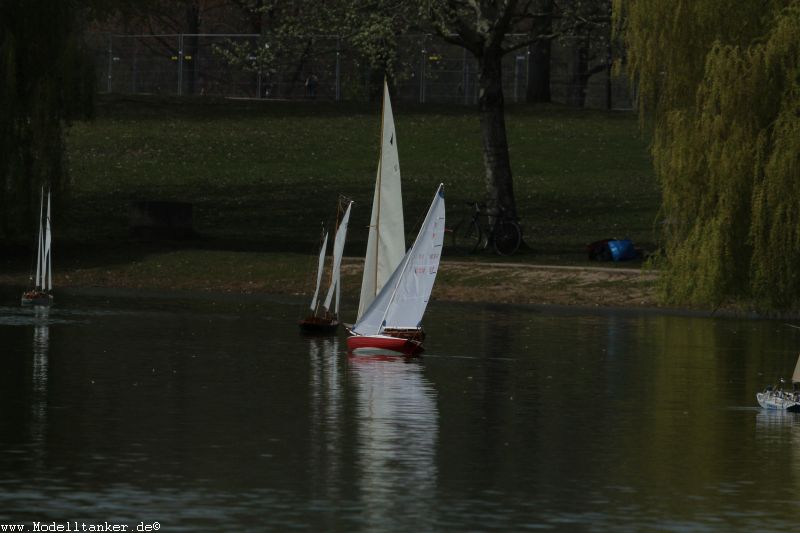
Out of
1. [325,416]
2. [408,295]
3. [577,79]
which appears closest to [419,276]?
[408,295]

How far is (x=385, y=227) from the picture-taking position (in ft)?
138

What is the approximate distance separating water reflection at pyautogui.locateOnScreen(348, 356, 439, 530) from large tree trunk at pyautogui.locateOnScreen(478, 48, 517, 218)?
2275cm

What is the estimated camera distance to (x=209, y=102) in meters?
93.9

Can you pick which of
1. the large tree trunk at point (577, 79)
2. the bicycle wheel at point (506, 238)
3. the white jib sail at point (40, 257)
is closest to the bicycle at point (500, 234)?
the bicycle wheel at point (506, 238)

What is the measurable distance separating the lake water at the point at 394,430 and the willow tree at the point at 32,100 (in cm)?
1415

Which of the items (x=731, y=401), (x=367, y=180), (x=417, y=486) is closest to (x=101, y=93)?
(x=367, y=180)

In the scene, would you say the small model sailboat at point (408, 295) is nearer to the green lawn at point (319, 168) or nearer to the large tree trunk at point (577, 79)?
the green lawn at point (319, 168)

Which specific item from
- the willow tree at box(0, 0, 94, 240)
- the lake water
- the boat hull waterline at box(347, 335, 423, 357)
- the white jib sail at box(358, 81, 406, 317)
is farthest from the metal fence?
the boat hull waterline at box(347, 335, 423, 357)

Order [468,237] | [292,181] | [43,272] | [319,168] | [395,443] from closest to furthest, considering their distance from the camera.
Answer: [395,443], [43,272], [468,237], [292,181], [319,168]

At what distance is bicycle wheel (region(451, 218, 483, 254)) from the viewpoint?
60.2 metres

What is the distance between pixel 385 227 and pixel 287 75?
60312mm

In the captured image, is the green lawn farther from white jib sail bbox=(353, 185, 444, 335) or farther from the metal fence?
white jib sail bbox=(353, 185, 444, 335)

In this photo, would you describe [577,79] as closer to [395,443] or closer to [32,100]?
[32,100]

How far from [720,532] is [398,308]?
66.9 ft
